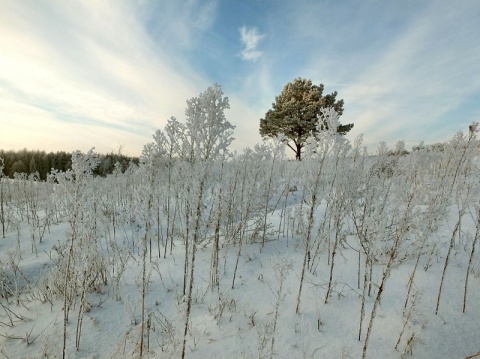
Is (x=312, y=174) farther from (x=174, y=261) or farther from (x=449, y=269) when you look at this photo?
(x=174, y=261)

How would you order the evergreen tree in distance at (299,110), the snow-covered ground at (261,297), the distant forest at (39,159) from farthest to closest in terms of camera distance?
the distant forest at (39,159) → the evergreen tree in distance at (299,110) → the snow-covered ground at (261,297)

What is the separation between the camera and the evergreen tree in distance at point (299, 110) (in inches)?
888

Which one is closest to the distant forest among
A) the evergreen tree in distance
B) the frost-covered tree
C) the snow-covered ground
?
the evergreen tree in distance

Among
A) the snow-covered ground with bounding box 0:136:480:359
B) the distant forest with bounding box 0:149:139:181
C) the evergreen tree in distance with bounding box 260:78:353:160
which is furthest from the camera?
the distant forest with bounding box 0:149:139:181

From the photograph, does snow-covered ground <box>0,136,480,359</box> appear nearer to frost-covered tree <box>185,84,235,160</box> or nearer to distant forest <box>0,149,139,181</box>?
frost-covered tree <box>185,84,235,160</box>

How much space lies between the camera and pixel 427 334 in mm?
3258

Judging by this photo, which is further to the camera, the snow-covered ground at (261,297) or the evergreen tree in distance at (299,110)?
the evergreen tree in distance at (299,110)

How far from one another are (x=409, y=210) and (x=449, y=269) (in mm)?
2963

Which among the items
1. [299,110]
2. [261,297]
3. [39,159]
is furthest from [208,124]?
[39,159]

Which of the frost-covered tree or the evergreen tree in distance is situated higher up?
the evergreen tree in distance

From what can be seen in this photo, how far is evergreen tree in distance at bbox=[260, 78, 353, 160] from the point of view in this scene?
22.6m

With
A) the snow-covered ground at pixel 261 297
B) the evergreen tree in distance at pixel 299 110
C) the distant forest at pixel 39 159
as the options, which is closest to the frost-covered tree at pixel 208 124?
the snow-covered ground at pixel 261 297

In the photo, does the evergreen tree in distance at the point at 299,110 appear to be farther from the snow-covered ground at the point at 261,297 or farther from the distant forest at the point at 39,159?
the distant forest at the point at 39,159

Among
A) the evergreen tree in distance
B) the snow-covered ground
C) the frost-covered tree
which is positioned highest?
the evergreen tree in distance
